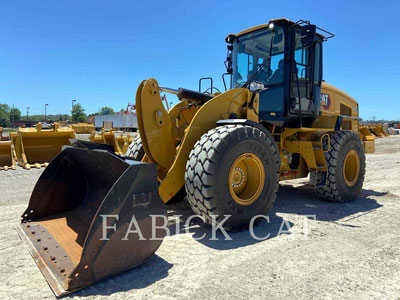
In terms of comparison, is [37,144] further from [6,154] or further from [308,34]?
[308,34]

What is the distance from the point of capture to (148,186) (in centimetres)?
265

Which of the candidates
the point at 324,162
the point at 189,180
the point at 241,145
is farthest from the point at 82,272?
the point at 324,162

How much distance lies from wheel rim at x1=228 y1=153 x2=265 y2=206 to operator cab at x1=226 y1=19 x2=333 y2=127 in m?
1.12

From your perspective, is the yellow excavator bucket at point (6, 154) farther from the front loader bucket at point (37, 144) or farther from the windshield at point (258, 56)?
the windshield at point (258, 56)

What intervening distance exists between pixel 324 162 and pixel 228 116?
2236mm

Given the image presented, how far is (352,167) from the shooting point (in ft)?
19.1

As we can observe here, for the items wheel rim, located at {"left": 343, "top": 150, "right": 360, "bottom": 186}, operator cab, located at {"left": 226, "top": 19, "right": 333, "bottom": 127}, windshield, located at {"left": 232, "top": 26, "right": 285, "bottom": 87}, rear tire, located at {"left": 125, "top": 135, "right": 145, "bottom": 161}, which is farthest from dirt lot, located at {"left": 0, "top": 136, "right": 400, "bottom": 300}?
windshield, located at {"left": 232, "top": 26, "right": 285, "bottom": 87}

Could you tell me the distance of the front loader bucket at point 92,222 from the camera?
92.4 inches

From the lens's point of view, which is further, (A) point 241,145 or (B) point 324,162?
(B) point 324,162

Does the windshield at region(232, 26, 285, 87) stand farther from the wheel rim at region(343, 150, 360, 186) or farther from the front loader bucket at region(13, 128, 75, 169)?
the front loader bucket at region(13, 128, 75, 169)

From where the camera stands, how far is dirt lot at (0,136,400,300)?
2.35 meters

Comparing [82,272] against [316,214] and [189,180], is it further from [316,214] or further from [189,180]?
[316,214]

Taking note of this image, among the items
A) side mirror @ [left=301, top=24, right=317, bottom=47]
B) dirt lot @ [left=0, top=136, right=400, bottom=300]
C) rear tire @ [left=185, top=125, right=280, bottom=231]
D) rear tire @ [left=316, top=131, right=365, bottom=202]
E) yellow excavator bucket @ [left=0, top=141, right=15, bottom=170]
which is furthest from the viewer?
yellow excavator bucket @ [left=0, top=141, right=15, bottom=170]

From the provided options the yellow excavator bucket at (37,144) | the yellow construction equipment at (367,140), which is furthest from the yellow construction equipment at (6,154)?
the yellow construction equipment at (367,140)
